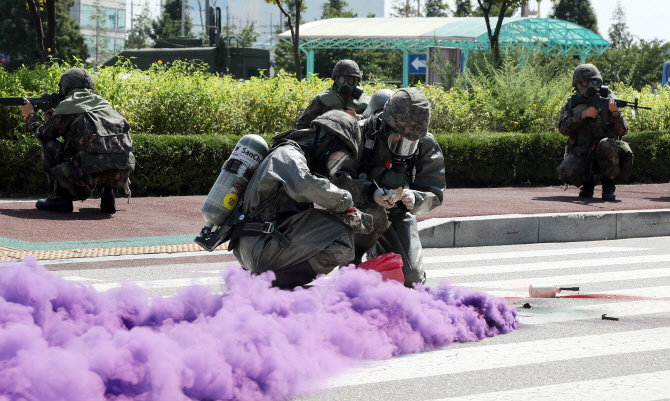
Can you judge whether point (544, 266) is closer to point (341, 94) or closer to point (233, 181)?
point (341, 94)

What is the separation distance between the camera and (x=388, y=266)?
463cm

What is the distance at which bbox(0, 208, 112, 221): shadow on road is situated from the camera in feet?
28.0

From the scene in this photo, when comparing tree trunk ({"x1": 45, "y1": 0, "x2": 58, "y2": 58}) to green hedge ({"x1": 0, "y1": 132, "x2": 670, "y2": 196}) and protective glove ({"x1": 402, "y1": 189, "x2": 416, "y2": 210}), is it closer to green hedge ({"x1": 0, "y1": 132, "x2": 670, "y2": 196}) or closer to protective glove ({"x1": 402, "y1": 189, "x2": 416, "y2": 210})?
green hedge ({"x1": 0, "y1": 132, "x2": 670, "y2": 196})

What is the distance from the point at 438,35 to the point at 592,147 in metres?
26.0

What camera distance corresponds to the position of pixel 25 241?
7312 millimetres

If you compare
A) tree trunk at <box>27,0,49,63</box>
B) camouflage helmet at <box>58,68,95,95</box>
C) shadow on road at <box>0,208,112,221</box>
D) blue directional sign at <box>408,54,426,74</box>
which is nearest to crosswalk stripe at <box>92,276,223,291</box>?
shadow on road at <box>0,208,112,221</box>

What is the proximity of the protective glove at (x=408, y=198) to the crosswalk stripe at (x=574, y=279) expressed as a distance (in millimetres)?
1462

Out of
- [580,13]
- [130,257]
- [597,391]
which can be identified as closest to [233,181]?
[597,391]

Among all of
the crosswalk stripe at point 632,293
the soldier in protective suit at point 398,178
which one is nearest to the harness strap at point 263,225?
the soldier in protective suit at point 398,178

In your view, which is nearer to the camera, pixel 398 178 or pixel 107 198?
pixel 398 178

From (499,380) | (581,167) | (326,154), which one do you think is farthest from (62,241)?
(581,167)

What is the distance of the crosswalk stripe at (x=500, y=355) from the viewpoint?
12.1ft

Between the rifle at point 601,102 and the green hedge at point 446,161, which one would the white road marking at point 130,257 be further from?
the rifle at point 601,102

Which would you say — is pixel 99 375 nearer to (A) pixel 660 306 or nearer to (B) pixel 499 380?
(B) pixel 499 380
